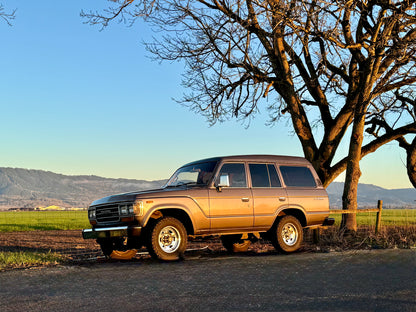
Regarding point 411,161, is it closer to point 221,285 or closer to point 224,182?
point 224,182

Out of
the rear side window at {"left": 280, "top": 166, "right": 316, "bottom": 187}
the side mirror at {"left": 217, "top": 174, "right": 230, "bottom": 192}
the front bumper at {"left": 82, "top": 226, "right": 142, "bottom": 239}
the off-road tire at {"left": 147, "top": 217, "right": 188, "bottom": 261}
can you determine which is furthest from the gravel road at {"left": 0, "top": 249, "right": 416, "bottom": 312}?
the rear side window at {"left": 280, "top": 166, "right": 316, "bottom": 187}

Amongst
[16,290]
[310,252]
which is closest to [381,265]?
[310,252]

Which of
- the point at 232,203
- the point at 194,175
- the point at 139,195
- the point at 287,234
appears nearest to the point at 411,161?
the point at 287,234

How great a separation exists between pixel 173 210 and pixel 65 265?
2.54 meters

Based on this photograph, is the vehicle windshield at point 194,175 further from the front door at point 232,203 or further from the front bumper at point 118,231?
the front bumper at point 118,231

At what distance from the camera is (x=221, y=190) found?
12.0m

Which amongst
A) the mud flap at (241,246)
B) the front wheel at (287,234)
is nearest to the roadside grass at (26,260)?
the mud flap at (241,246)

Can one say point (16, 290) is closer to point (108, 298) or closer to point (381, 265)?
point (108, 298)

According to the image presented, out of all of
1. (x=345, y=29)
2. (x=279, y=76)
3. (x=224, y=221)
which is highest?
(x=345, y=29)

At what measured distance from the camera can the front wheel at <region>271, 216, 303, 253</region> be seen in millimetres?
12695

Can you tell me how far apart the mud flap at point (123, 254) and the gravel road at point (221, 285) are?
3.13 feet

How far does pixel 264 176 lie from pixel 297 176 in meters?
1.13

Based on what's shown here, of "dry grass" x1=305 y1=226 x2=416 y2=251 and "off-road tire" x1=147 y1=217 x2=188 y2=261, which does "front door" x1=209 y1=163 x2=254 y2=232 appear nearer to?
"off-road tire" x1=147 y1=217 x2=188 y2=261

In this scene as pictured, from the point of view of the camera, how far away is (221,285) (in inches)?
311
